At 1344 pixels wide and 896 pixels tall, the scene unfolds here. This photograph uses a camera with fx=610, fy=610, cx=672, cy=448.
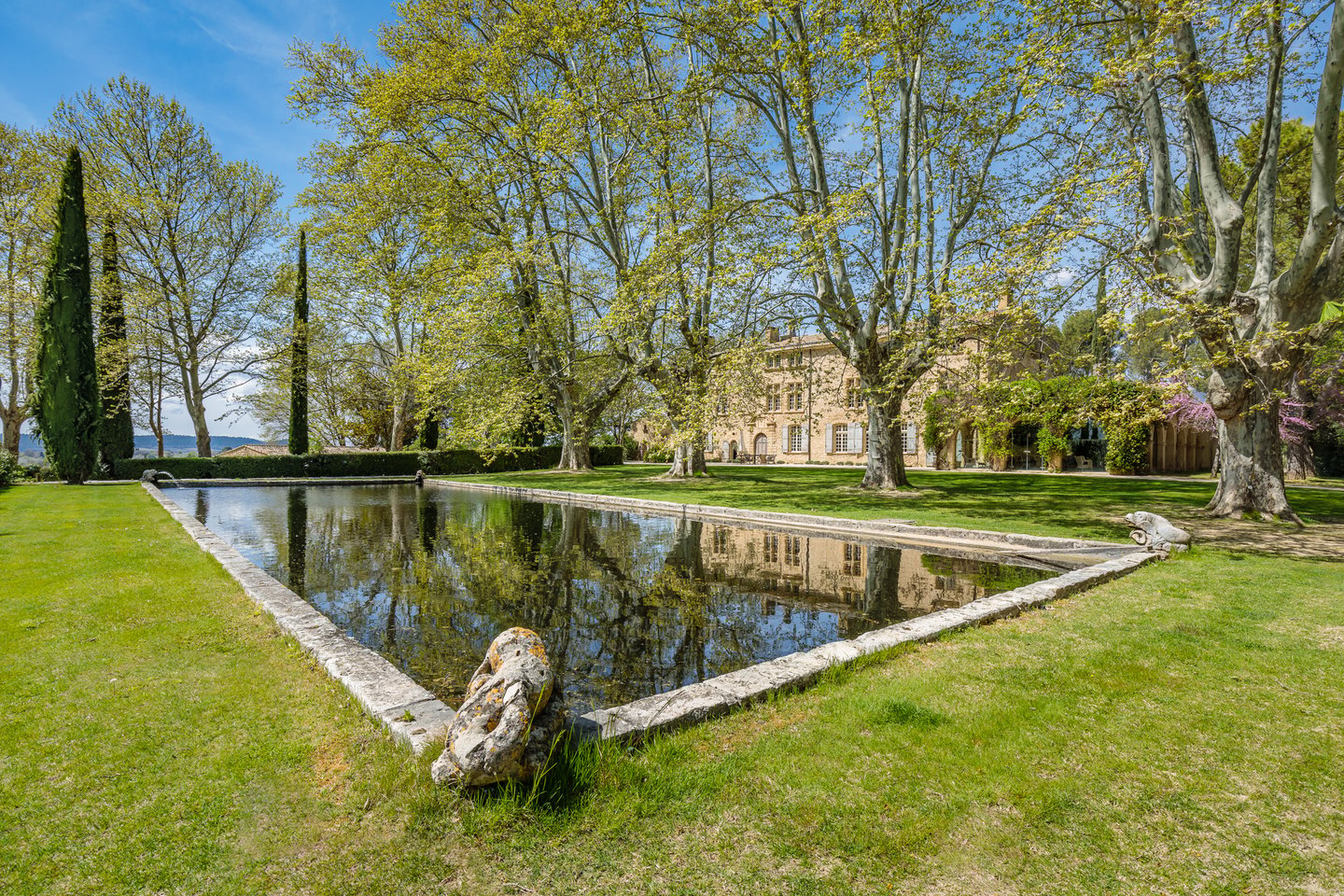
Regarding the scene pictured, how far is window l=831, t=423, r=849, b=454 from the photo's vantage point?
118 ft

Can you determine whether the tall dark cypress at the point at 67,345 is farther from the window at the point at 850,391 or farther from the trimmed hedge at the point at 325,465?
the window at the point at 850,391

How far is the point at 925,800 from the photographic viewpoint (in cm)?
237

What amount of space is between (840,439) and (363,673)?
115 feet

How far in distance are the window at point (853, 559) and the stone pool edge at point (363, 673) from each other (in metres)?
5.52

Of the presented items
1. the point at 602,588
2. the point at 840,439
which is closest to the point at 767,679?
the point at 602,588

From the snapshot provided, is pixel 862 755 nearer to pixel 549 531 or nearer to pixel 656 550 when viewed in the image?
pixel 656 550

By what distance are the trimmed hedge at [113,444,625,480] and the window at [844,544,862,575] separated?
14697mm

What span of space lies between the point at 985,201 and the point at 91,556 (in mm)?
17504

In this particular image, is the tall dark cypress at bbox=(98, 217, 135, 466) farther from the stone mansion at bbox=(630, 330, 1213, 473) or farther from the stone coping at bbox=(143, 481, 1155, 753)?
the stone coping at bbox=(143, 481, 1155, 753)

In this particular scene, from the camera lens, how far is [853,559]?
8.41 metres

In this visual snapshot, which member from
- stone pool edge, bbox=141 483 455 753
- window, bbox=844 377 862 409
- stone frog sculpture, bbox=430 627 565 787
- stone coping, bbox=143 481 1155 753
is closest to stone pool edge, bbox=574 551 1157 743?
stone coping, bbox=143 481 1155 753

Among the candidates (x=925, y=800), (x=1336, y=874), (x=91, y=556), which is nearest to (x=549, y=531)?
(x=91, y=556)

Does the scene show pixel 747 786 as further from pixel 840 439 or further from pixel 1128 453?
pixel 840 439

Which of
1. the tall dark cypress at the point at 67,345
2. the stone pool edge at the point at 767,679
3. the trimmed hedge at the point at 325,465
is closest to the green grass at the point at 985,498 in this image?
the stone pool edge at the point at 767,679
